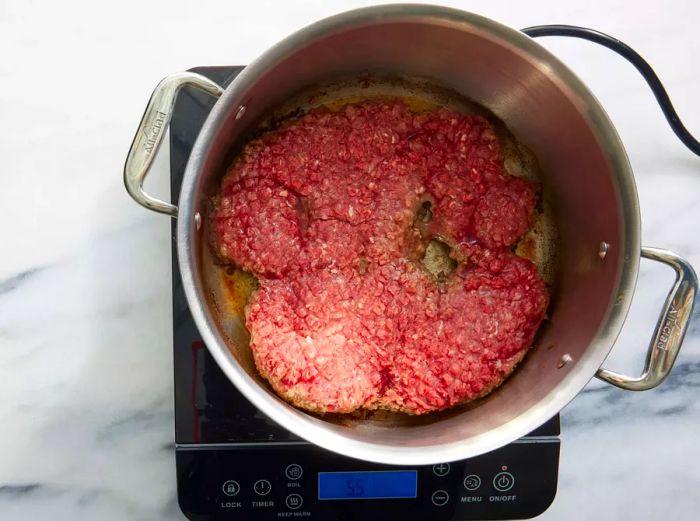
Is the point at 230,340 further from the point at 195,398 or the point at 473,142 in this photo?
the point at 473,142

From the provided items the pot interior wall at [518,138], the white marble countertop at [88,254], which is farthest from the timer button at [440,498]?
the white marble countertop at [88,254]

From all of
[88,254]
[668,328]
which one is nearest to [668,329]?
[668,328]

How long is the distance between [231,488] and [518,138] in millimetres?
684

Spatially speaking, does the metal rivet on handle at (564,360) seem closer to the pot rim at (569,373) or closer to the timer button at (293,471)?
the pot rim at (569,373)

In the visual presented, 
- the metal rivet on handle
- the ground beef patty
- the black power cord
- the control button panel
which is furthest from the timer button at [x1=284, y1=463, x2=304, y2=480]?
the black power cord

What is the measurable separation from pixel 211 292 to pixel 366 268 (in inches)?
9.2

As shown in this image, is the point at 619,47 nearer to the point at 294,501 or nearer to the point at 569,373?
the point at 569,373

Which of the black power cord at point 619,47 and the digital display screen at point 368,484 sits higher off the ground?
the black power cord at point 619,47

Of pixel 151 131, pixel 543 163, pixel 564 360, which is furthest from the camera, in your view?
pixel 543 163

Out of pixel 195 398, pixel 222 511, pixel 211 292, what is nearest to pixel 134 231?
pixel 211 292

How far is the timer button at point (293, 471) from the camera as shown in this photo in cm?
104

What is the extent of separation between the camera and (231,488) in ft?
3.41

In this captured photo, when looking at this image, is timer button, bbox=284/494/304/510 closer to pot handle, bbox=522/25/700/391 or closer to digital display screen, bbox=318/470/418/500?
digital display screen, bbox=318/470/418/500

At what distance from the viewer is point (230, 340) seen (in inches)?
41.1
